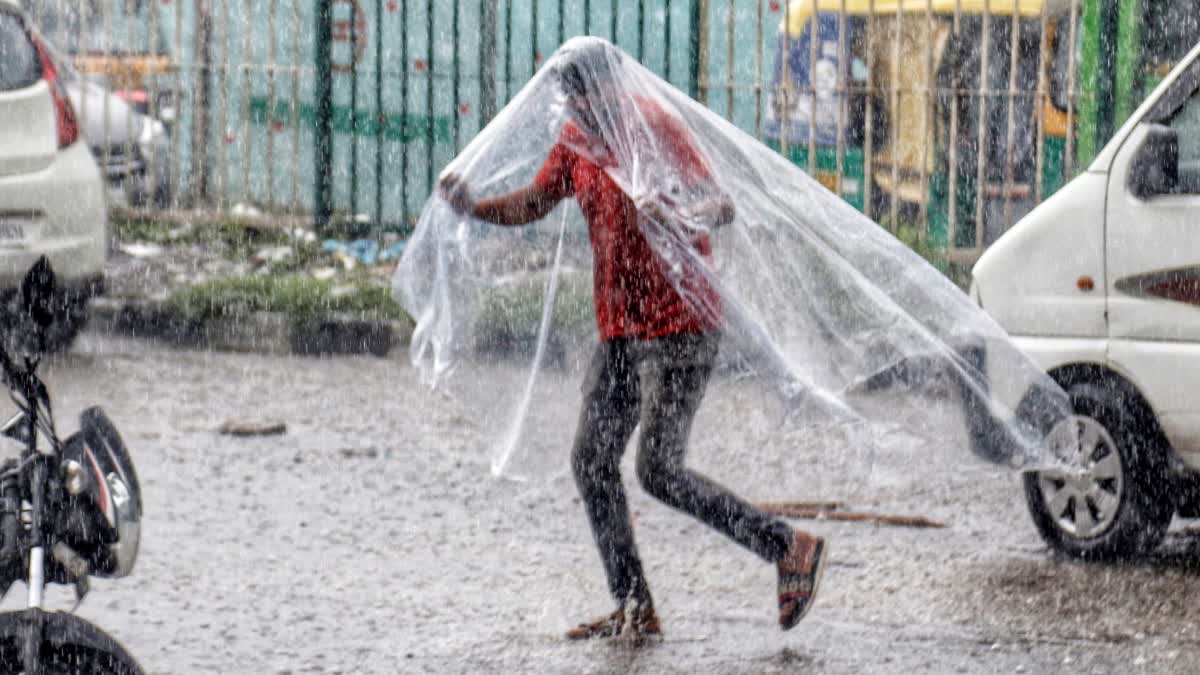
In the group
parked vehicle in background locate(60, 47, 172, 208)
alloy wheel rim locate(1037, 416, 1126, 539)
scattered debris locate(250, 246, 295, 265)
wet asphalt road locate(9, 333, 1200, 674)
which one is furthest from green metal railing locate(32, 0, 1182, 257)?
alloy wheel rim locate(1037, 416, 1126, 539)

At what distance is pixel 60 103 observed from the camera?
11117 millimetres

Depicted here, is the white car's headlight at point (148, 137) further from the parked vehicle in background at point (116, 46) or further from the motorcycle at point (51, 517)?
the motorcycle at point (51, 517)

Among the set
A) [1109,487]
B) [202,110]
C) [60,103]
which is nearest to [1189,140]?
[1109,487]

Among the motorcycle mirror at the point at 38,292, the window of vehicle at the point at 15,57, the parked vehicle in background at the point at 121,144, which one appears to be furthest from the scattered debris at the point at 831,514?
the parked vehicle in background at the point at 121,144

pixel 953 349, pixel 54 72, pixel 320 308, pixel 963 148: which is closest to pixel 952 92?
pixel 963 148

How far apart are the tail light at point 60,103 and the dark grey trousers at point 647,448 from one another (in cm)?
563

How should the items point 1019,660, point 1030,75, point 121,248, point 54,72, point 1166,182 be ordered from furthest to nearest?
point 121,248 → point 1030,75 → point 54,72 → point 1166,182 → point 1019,660

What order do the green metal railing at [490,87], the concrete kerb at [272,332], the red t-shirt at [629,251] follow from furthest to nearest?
the green metal railing at [490,87], the concrete kerb at [272,332], the red t-shirt at [629,251]

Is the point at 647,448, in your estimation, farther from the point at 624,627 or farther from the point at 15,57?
the point at 15,57

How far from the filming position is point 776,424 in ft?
20.0

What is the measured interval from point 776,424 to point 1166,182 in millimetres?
1621

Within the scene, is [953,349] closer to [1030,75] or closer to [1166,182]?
[1166,182]

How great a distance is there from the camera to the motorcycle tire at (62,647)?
13.4ft

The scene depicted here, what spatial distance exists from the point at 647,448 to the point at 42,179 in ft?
18.1
